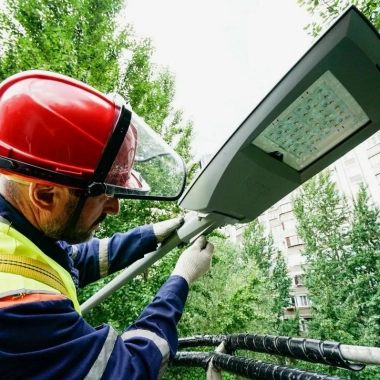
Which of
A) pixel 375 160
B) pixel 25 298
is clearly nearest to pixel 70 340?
pixel 25 298

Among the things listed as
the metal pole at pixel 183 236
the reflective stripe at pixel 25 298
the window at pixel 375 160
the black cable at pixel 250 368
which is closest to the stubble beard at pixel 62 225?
the reflective stripe at pixel 25 298

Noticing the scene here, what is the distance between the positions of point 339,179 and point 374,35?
982 inches

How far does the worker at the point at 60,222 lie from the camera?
60cm

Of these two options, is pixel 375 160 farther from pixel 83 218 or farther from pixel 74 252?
pixel 83 218

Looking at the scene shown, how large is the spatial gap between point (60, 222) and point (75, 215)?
0.05 metres

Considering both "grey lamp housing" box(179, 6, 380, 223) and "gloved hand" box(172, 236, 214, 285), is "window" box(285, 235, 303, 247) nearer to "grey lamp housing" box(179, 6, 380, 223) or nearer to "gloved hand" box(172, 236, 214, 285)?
"gloved hand" box(172, 236, 214, 285)

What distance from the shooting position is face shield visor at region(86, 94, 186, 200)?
0.83 metres

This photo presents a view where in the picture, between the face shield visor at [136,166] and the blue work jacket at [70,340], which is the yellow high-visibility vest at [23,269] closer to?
the blue work jacket at [70,340]

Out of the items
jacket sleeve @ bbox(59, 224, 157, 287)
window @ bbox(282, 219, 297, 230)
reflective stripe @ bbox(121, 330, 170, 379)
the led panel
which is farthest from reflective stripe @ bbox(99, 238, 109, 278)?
window @ bbox(282, 219, 297, 230)

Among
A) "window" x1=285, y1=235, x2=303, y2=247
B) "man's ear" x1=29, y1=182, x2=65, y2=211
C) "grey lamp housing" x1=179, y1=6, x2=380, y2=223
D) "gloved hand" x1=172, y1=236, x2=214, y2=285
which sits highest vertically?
"window" x1=285, y1=235, x2=303, y2=247

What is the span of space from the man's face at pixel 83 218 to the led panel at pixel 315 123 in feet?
1.81

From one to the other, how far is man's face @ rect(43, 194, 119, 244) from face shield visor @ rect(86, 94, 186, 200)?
0.20 ft

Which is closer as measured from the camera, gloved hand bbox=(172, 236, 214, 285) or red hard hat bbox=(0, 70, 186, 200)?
red hard hat bbox=(0, 70, 186, 200)

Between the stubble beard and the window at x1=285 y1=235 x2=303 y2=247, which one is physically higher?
the window at x1=285 y1=235 x2=303 y2=247
